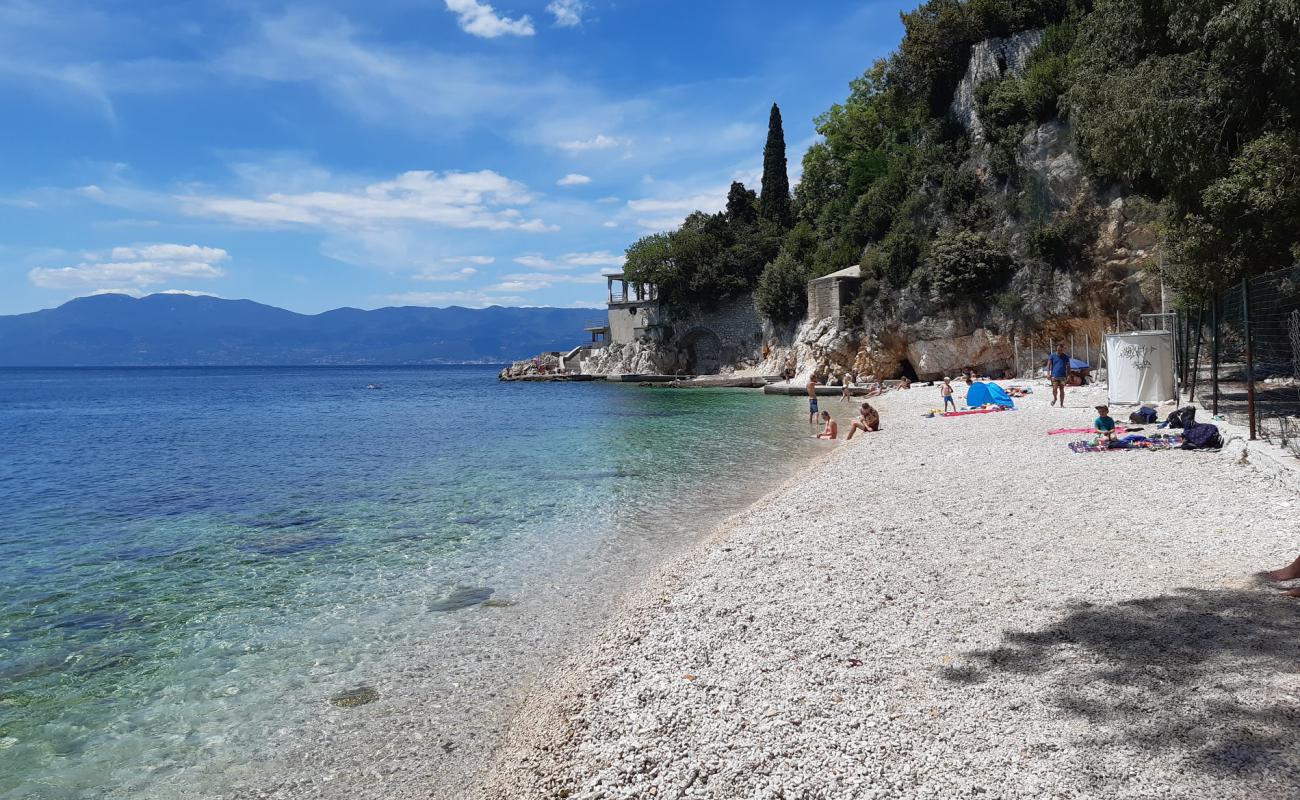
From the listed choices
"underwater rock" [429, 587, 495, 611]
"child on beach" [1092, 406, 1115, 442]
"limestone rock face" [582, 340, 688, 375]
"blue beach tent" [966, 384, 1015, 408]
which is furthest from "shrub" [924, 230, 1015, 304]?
"underwater rock" [429, 587, 495, 611]

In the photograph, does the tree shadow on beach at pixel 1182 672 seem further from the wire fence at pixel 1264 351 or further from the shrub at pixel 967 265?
the shrub at pixel 967 265

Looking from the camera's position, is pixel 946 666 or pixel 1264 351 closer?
pixel 946 666

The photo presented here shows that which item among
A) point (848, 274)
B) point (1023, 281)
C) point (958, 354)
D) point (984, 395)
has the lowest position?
point (984, 395)

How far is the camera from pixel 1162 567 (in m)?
5.99

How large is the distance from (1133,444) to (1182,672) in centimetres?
968

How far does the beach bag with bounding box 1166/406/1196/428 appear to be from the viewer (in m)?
12.3

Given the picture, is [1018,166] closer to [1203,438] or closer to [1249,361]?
[1203,438]

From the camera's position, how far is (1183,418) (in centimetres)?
1266

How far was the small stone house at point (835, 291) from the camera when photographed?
43.0 m

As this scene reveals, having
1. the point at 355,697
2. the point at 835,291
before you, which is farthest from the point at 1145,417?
the point at 835,291

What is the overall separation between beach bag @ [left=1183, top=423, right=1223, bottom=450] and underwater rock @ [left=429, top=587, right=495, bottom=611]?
1062 cm

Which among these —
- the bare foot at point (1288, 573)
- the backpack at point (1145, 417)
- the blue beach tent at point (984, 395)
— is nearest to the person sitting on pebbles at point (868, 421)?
the blue beach tent at point (984, 395)

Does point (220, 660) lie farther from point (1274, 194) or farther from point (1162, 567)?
point (1274, 194)

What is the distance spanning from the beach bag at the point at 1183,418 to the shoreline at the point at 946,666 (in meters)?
3.99
